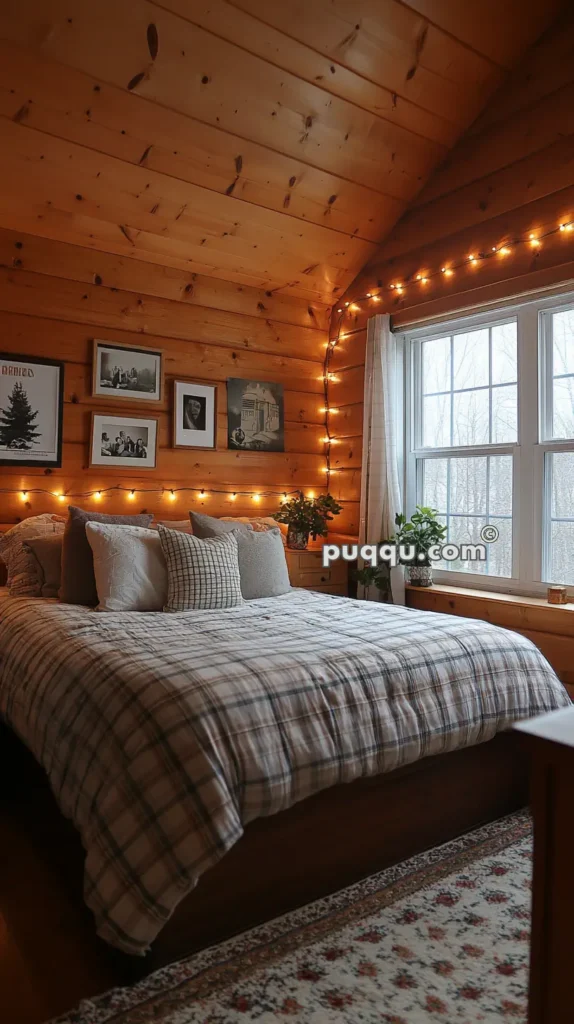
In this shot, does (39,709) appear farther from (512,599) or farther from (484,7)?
(484,7)

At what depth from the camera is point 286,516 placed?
13.7 feet

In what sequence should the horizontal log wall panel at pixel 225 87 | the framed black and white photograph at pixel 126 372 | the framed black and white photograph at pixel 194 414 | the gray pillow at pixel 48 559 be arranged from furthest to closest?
the framed black and white photograph at pixel 194 414, the framed black and white photograph at pixel 126 372, the gray pillow at pixel 48 559, the horizontal log wall panel at pixel 225 87

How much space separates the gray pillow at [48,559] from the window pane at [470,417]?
7.35 ft

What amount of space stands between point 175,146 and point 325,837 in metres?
3.04

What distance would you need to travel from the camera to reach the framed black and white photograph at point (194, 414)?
3.95 meters

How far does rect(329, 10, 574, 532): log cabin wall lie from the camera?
3.20 m

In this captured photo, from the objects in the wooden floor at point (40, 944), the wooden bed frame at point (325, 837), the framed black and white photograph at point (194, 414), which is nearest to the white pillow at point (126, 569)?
the wooden bed frame at point (325, 837)

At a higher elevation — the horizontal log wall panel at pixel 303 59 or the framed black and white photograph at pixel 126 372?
the horizontal log wall panel at pixel 303 59

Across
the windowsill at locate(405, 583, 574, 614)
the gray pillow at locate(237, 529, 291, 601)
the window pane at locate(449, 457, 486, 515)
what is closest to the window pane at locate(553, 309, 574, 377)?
the window pane at locate(449, 457, 486, 515)

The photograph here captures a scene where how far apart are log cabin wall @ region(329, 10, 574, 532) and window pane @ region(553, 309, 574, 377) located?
21 cm

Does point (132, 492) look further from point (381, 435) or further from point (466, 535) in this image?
point (466, 535)

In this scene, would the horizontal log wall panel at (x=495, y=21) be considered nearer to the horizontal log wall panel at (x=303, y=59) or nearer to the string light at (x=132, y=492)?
the horizontal log wall panel at (x=303, y=59)

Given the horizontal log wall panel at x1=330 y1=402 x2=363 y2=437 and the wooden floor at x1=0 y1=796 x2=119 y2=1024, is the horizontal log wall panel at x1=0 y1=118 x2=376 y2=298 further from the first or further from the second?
the wooden floor at x1=0 y1=796 x2=119 y2=1024

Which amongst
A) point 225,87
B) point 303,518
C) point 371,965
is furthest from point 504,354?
point 371,965
